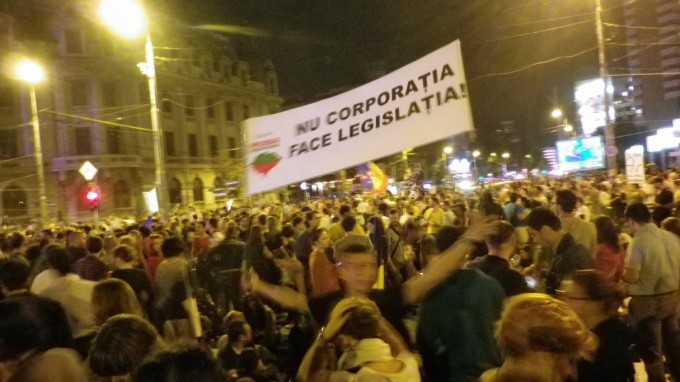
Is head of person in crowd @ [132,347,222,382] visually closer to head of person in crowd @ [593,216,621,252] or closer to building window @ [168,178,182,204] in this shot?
head of person in crowd @ [593,216,621,252]

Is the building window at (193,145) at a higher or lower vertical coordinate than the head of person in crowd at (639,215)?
higher

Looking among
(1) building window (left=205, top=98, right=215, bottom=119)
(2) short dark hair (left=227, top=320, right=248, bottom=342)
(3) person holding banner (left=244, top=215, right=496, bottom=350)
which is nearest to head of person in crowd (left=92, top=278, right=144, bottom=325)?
(3) person holding banner (left=244, top=215, right=496, bottom=350)

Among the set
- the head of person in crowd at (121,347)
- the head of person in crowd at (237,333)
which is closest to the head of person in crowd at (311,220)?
the head of person in crowd at (237,333)

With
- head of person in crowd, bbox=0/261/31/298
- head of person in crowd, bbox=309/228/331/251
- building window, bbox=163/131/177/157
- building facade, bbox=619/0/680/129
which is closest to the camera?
head of person in crowd, bbox=0/261/31/298

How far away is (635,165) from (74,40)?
122 feet

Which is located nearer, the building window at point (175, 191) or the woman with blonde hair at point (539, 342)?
the woman with blonde hair at point (539, 342)

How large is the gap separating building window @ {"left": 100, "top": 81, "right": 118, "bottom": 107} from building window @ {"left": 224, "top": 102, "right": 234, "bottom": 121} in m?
12.1

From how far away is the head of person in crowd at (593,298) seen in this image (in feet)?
11.5

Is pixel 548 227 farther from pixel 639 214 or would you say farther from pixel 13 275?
pixel 13 275

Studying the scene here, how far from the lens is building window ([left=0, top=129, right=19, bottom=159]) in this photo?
4247 cm

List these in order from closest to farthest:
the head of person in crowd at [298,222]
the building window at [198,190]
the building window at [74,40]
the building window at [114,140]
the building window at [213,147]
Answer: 1. the head of person in crowd at [298,222]
2. the building window at [74,40]
3. the building window at [114,140]
4. the building window at [198,190]
5. the building window at [213,147]

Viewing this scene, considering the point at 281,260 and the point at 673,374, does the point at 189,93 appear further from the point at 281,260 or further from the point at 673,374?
the point at 673,374

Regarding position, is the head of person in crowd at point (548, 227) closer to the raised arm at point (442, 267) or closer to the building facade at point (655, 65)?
the raised arm at point (442, 267)

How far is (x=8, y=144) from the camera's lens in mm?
42625
